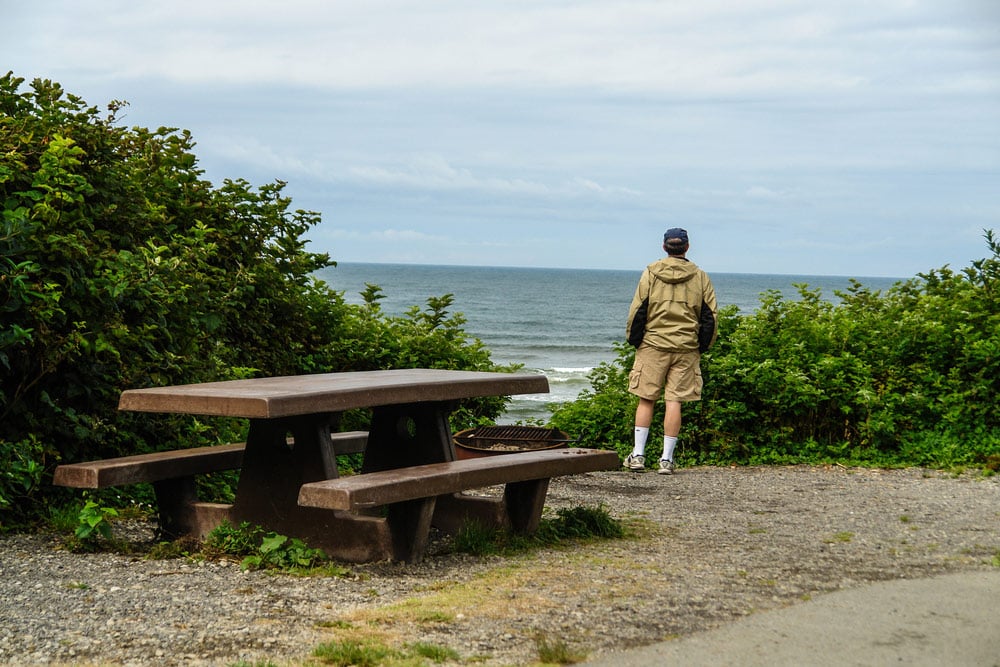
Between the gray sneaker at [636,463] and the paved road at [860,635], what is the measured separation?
13.6 feet

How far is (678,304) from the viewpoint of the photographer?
880 centimetres

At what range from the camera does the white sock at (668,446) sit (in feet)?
29.7

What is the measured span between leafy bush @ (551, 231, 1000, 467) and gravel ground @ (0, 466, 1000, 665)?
6.81 ft

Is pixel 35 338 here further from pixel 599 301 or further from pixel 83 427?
pixel 599 301

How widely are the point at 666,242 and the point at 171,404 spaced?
15.6ft

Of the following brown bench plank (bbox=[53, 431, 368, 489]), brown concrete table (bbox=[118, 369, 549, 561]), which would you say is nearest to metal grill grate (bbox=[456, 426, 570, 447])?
brown concrete table (bbox=[118, 369, 549, 561])

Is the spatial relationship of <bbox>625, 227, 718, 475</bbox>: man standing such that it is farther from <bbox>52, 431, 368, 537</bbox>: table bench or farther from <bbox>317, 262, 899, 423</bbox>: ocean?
<bbox>52, 431, 368, 537</bbox>: table bench

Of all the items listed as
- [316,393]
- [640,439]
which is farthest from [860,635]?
[640,439]

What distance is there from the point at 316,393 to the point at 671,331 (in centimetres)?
423

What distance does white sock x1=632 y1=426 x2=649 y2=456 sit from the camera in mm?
9148

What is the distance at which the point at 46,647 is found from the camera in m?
3.98

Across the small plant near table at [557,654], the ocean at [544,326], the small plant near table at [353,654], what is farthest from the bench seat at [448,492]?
the ocean at [544,326]

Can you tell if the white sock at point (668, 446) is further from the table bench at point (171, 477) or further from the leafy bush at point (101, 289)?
A: the table bench at point (171, 477)

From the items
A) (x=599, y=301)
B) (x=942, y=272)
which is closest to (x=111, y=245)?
(x=942, y=272)
